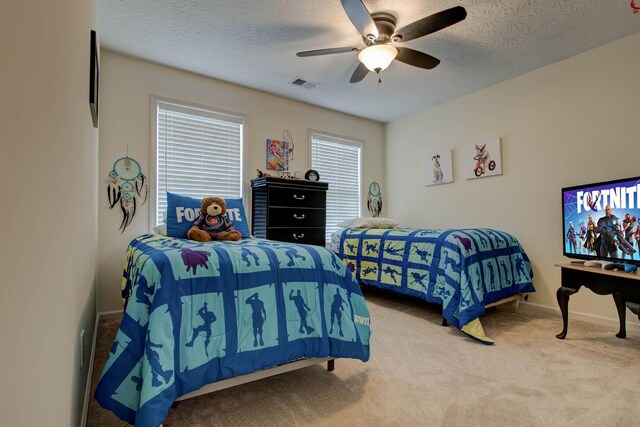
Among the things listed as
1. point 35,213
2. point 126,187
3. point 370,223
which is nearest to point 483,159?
point 370,223

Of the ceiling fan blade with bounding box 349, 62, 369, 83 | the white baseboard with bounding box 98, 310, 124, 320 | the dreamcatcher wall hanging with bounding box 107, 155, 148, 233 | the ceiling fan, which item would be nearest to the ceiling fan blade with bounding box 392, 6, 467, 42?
the ceiling fan

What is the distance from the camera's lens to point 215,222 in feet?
8.68

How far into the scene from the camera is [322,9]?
2.44 meters

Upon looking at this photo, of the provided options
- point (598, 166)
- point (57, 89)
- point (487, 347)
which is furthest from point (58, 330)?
point (598, 166)

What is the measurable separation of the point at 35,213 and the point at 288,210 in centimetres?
315

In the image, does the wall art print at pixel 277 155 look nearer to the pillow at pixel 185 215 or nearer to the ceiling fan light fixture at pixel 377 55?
the pillow at pixel 185 215

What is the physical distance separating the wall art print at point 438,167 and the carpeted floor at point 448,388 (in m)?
2.29

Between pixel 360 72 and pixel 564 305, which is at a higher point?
pixel 360 72

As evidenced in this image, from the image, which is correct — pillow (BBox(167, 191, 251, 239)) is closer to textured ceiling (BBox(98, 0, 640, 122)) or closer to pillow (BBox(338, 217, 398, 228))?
textured ceiling (BBox(98, 0, 640, 122))

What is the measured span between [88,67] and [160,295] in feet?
4.17

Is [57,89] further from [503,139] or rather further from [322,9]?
[503,139]

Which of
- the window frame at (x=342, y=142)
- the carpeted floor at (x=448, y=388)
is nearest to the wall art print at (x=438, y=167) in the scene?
the window frame at (x=342, y=142)

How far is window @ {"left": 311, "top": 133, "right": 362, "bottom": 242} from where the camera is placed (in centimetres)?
466

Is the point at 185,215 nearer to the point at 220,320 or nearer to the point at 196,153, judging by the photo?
the point at 196,153
